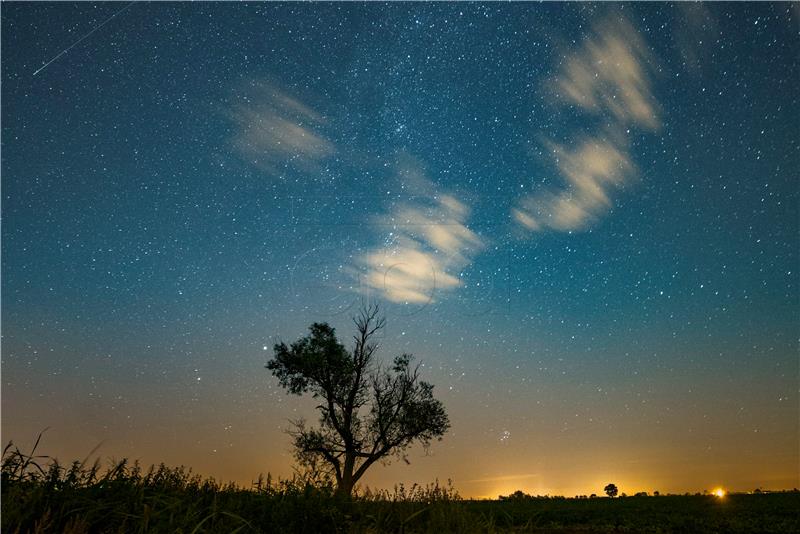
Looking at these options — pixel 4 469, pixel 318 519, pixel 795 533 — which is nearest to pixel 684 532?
pixel 795 533

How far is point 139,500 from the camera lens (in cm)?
529

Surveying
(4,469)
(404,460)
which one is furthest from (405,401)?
(4,469)

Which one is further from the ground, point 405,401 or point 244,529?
point 405,401

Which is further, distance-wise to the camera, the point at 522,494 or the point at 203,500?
the point at 522,494

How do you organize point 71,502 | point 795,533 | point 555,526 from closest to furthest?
point 71,502
point 795,533
point 555,526

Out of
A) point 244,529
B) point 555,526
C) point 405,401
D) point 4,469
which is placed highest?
point 405,401

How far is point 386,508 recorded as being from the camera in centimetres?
688

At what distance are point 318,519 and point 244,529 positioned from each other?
0.91m

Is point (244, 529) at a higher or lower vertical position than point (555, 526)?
higher

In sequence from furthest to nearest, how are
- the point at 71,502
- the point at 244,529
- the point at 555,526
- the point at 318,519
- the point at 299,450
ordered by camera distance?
the point at 299,450 → the point at 555,526 → the point at 318,519 → the point at 244,529 → the point at 71,502

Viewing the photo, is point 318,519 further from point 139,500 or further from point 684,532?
point 684,532

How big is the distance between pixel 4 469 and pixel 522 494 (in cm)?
4207

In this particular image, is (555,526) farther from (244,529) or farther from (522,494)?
(522,494)

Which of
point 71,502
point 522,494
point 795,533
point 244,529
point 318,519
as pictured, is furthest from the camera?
point 522,494
